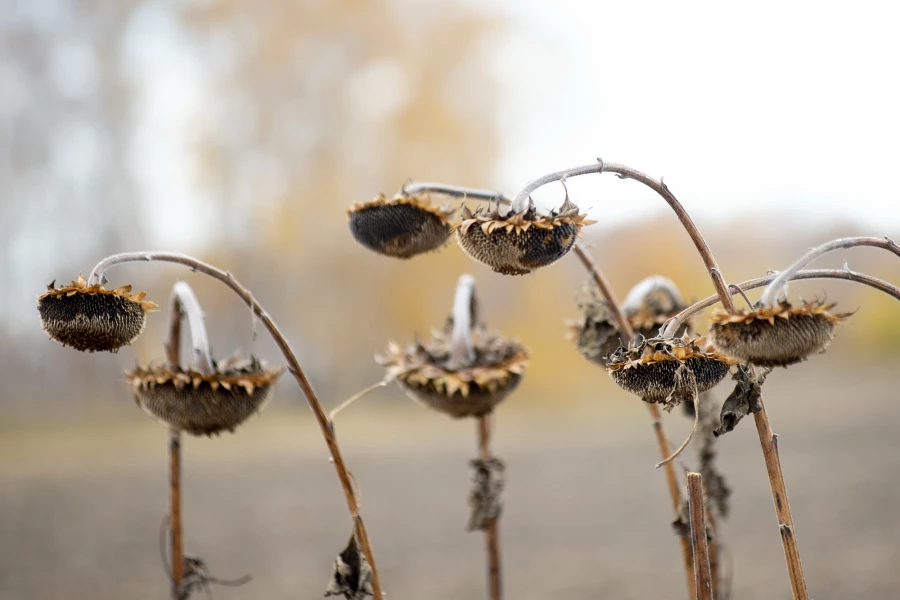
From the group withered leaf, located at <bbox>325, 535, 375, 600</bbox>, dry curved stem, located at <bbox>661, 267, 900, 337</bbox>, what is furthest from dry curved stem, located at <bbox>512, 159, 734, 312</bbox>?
withered leaf, located at <bbox>325, 535, 375, 600</bbox>

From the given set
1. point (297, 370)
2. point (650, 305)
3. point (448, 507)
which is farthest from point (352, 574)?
Answer: point (448, 507)

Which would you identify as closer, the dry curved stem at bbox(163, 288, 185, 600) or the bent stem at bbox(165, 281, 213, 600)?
the bent stem at bbox(165, 281, 213, 600)

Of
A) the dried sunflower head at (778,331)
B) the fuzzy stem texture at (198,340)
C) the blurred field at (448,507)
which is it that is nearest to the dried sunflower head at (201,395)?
the fuzzy stem texture at (198,340)

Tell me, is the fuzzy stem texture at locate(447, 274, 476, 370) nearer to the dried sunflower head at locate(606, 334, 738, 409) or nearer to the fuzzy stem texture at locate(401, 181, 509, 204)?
the fuzzy stem texture at locate(401, 181, 509, 204)

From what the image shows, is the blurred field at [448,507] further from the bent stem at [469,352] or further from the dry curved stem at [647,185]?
the dry curved stem at [647,185]

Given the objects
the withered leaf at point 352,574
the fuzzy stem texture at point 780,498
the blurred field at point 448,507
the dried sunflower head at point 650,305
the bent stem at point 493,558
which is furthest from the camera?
the blurred field at point 448,507

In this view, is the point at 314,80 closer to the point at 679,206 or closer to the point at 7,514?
the point at 7,514

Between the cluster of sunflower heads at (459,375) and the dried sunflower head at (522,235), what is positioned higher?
the cluster of sunflower heads at (459,375)
